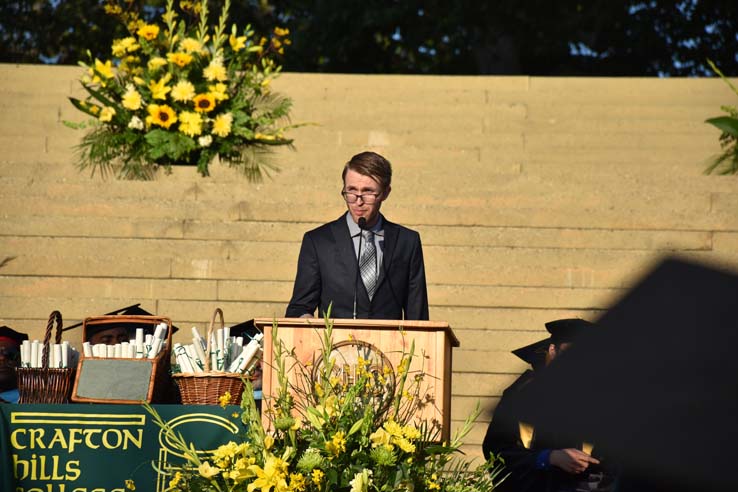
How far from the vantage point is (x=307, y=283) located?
20.2 ft

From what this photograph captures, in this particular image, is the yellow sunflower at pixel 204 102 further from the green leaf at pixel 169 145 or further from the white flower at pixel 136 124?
the white flower at pixel 136 124

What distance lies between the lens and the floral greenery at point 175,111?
11.0 metres

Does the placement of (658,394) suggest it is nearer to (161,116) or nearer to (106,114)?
(161,116)

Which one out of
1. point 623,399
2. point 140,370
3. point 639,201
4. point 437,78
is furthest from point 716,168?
point 140,370

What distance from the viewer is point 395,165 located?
11.3 metres

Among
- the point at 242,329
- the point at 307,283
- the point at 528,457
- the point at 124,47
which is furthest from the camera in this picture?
the point at 124,47

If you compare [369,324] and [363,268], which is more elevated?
[363,268]

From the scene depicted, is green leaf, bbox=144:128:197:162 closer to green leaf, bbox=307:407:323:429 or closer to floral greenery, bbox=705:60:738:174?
floral greenery, bbox=705:60:738:174

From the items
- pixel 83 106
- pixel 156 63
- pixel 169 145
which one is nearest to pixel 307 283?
pixel 169 145

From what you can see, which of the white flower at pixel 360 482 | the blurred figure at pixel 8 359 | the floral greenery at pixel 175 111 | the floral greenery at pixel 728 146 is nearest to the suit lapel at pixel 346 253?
the white flower at pixel 360 482

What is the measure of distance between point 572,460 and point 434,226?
361 cm

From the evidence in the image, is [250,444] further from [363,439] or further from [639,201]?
[639,201]

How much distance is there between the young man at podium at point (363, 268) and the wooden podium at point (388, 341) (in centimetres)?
57

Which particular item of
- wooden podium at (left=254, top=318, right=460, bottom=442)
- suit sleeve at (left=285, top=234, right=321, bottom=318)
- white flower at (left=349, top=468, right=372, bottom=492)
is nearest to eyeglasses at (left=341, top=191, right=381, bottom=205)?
suit sleeve at (left=285, top=234, right=321, bottom=318)
